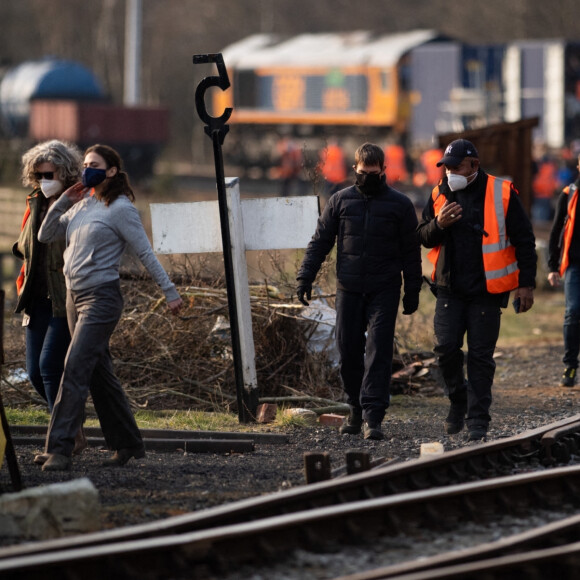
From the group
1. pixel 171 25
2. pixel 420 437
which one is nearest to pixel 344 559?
pixel 420 437

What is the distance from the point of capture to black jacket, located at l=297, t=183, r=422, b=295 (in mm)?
7691

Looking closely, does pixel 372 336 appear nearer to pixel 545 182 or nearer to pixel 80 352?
pixel 80 352

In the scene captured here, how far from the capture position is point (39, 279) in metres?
7.20

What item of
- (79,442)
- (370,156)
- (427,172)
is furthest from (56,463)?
(427,172)

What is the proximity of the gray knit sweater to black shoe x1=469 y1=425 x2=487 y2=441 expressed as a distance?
6.95ft

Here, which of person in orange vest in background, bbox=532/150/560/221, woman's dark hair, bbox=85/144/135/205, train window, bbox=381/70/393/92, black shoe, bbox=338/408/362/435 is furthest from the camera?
train window, bbox=381/70/393/92

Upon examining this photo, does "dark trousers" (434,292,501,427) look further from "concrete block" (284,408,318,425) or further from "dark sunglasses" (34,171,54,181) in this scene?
"dark sunglasses" (34,171,54,181)

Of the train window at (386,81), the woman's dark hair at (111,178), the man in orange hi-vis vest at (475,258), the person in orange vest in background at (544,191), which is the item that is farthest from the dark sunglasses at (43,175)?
the train window at (386,81)

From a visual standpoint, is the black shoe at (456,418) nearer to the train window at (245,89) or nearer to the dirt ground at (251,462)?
the dirt ground at (251,462)

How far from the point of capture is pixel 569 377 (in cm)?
1032

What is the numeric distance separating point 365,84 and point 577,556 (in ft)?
122

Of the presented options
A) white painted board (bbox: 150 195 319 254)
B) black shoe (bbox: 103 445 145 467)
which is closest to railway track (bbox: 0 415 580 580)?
black shoe (bbox: 103 445 145 467)

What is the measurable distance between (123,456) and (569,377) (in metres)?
4.78

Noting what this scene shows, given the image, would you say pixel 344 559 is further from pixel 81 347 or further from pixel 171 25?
pixel 171 25
